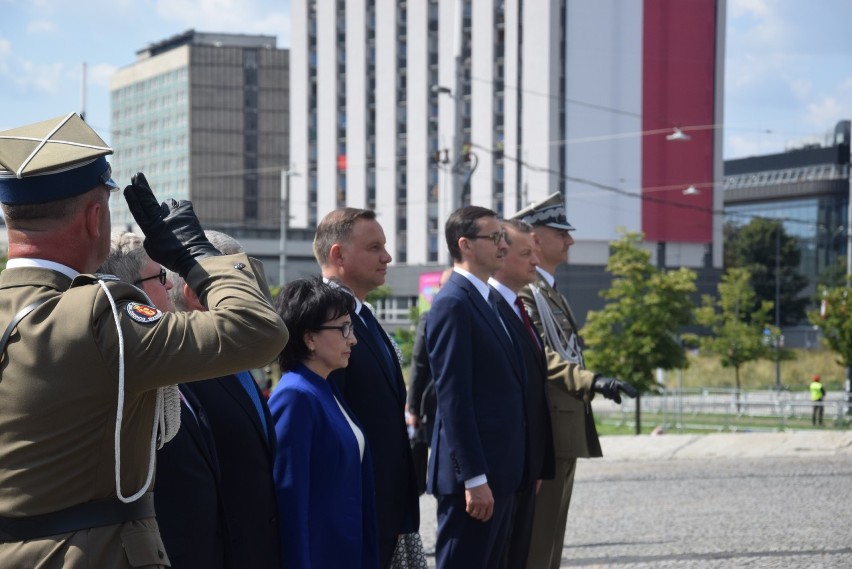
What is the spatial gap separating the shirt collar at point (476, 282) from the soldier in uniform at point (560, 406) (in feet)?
2.96

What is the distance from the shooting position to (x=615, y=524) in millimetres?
11219

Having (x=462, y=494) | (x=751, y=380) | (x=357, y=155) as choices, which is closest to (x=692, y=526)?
(x=462, y=494)

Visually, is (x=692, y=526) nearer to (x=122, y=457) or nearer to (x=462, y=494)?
(x=462, y=494)

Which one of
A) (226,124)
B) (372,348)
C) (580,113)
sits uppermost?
(226,124)

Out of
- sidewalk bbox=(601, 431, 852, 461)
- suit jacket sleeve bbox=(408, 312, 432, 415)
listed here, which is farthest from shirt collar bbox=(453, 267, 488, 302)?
sidewalk bbox=(601, 431, 852, 461)

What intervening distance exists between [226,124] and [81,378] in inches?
5132

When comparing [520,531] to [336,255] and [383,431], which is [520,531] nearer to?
[383,431]

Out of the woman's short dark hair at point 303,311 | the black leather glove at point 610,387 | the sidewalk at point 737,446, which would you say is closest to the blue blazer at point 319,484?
the woman's short dark hair at point 303,311

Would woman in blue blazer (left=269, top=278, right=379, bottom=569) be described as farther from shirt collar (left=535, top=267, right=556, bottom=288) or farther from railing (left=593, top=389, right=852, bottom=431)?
railing (left=593, top=389, right=852, bottom=431)

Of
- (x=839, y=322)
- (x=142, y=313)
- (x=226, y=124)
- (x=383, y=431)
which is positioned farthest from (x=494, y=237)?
(x=226, y=124)

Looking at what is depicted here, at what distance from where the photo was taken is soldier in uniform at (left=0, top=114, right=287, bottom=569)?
2.84 metres

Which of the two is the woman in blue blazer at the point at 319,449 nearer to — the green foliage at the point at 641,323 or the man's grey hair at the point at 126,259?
the man's grey hair at the point at 126,259

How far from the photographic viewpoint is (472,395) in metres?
6.21

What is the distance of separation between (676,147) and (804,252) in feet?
159
